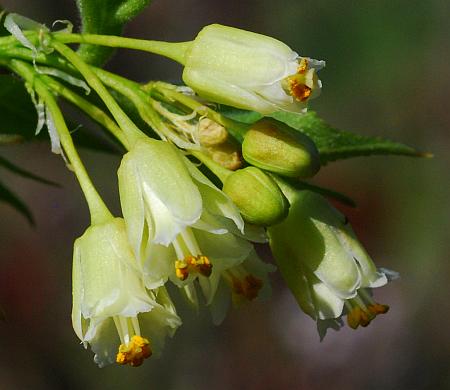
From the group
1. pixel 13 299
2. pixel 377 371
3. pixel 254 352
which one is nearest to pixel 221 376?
pixel 254 352

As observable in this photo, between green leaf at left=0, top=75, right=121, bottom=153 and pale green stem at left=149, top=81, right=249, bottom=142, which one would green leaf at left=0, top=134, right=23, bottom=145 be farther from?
pale green stem at left=149, top=81, right=249, bottom=142

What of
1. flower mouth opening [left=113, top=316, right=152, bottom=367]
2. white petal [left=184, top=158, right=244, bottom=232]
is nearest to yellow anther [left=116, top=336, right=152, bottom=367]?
flower mouth opening [left=113, top=316, right=152, bottom=367]

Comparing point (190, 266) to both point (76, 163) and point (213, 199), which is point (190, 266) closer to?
point (213, 199)

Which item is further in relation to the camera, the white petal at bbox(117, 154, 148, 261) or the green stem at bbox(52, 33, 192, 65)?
the green stem at bbox(52, 33, 192, 65)

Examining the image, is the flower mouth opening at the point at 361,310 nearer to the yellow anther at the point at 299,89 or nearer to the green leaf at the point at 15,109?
the yellow anther at the point at 299,89

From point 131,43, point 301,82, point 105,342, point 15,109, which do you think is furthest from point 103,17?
Result: point 105,342

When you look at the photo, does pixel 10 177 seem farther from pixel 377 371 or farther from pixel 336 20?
pixel 377 371

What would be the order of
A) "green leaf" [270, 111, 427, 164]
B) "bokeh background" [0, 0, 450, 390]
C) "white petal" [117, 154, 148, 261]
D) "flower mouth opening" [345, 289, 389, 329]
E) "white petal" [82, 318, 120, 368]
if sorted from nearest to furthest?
"white petal" [117, 154, 148, 261]
"white petal" [82, 318, 120, 368]
"flower mouth opening" [345, 289, 389, 329]
"green leaf" [270, 111, 427, 164]
"bokeh background" [0, 0, 450, 390]
